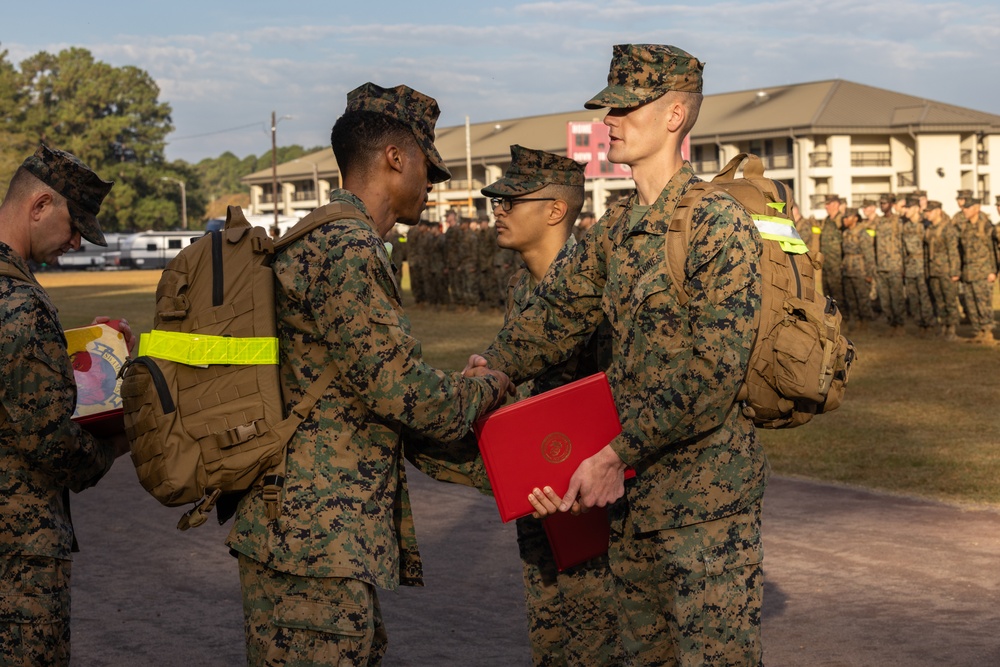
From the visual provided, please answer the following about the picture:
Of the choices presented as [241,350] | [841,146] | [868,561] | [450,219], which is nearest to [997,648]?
[868,561]

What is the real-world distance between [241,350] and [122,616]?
372 centimetres

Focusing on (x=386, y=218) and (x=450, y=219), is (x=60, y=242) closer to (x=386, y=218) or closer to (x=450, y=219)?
(x=386, y=218)

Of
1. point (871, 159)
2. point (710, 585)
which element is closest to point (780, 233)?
point (710, 585)

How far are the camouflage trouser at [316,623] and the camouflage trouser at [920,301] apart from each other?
17355 mm

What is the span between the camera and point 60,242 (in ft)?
13.7

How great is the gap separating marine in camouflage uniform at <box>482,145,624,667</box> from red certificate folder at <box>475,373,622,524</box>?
733 millimetres

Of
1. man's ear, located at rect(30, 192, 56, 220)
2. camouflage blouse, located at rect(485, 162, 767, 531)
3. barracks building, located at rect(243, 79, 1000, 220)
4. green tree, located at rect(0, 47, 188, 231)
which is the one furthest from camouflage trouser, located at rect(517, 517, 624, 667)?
green tree, located at rect(0, 47, 188, 231)

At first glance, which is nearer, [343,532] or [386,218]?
[343,532]

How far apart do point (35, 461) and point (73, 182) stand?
93 centimetres

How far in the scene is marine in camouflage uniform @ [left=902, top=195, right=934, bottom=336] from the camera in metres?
19.5

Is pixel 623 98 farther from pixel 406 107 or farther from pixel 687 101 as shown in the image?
pixel 406 107

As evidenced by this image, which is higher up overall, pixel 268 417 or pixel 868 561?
pixel 268 417

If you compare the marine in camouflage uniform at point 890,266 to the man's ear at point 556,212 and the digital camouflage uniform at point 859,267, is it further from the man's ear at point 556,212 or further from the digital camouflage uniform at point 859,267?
the man's ear at point 556,212

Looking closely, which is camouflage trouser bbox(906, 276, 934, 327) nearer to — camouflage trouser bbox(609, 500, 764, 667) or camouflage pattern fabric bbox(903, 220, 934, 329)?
camouflage pattern fabric bbox(903, 220, 934, 329)
